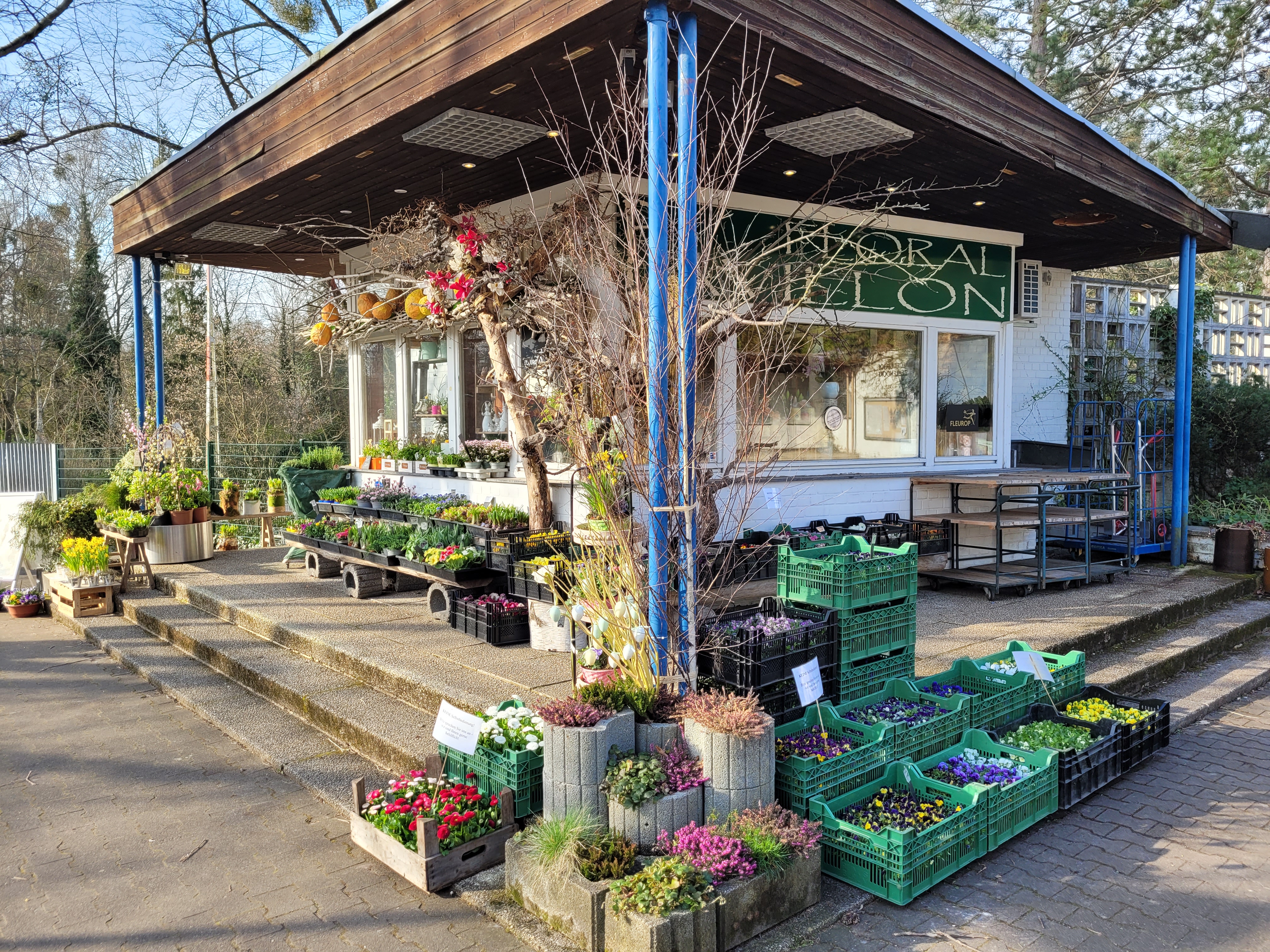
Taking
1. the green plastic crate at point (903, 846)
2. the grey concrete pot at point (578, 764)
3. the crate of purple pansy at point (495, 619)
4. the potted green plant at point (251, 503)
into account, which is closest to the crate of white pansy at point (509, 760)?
the grey concrete pot at point (578, 764)

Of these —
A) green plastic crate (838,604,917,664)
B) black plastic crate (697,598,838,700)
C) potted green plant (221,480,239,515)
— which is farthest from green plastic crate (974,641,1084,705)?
potted green plant (221,480,239,515)

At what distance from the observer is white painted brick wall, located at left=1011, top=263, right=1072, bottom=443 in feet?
36.0

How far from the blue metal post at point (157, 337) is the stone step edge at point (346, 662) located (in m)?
3.03

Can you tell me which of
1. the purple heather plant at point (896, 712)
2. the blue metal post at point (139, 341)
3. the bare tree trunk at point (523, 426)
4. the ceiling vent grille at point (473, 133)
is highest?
the ceiling vent grille at point (473, 133)

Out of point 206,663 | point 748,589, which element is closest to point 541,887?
point 748,589

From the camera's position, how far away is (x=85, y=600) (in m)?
8.46

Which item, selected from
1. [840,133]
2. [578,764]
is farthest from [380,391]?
[578,764]

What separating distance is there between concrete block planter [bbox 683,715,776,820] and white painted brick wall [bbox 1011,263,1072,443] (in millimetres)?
8723

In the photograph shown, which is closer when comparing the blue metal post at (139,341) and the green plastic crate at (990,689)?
the green plastic crate at (990,689)

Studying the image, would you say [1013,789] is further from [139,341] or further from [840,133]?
[139,341]

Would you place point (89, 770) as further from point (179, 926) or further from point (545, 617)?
point (545, 617)

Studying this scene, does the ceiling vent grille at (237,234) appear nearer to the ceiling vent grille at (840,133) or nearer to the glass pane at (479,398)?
the glass pane at (479,398)

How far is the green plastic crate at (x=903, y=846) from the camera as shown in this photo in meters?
3.19

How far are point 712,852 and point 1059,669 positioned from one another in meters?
2.83
